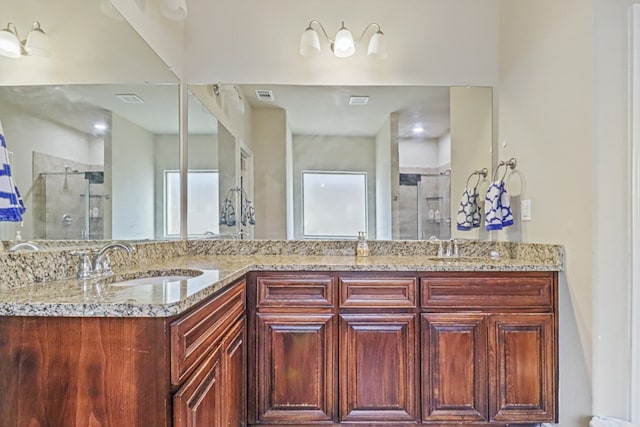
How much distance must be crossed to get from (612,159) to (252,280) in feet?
5.79

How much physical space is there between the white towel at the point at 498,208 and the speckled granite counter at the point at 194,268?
0.18 metres

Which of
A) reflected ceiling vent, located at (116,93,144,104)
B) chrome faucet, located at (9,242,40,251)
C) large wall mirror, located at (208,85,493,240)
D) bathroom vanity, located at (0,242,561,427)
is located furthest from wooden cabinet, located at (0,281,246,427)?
large wall mirror, located at (208,85,493,240)

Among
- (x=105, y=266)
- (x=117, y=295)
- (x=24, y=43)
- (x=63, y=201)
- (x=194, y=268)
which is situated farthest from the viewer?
(x=194, y=268)

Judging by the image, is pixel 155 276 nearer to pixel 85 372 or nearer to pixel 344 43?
pixel 85 372

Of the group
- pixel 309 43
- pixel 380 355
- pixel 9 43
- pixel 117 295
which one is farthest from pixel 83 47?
pixel 380 355

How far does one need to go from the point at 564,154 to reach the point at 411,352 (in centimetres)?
124

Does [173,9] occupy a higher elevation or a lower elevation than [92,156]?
higher

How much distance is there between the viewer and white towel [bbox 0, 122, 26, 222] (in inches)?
43.4

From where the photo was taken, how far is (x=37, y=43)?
1.32 metres

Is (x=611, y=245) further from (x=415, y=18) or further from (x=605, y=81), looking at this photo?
(x=415, y=18)

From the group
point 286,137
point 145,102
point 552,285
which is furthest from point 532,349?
point 145,102

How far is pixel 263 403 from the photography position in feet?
6.15

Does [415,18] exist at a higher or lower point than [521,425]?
higher

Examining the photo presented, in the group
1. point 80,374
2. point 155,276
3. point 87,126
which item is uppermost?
point 87,126
